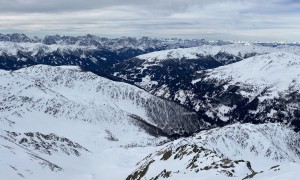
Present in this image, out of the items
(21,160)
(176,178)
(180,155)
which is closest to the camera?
(176,178)

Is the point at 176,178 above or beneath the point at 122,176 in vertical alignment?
above

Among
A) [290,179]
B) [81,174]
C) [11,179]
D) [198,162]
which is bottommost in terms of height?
[81,174]

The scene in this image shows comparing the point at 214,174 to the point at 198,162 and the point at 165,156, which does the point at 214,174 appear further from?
the point at 165,156

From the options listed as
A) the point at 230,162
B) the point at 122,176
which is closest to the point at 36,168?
the point at 122,176

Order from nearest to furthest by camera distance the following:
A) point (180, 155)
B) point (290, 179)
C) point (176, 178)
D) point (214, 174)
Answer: point (290, 179) → point (214, 174) → point (176, 178) → point (180, 155)

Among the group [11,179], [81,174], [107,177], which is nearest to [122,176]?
[107,177]

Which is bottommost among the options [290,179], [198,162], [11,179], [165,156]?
[11,179]

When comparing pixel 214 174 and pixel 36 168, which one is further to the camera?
pixel 36 168

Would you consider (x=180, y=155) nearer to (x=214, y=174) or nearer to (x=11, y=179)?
(x=214, y=174)

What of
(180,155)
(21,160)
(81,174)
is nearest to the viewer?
(180,155)
